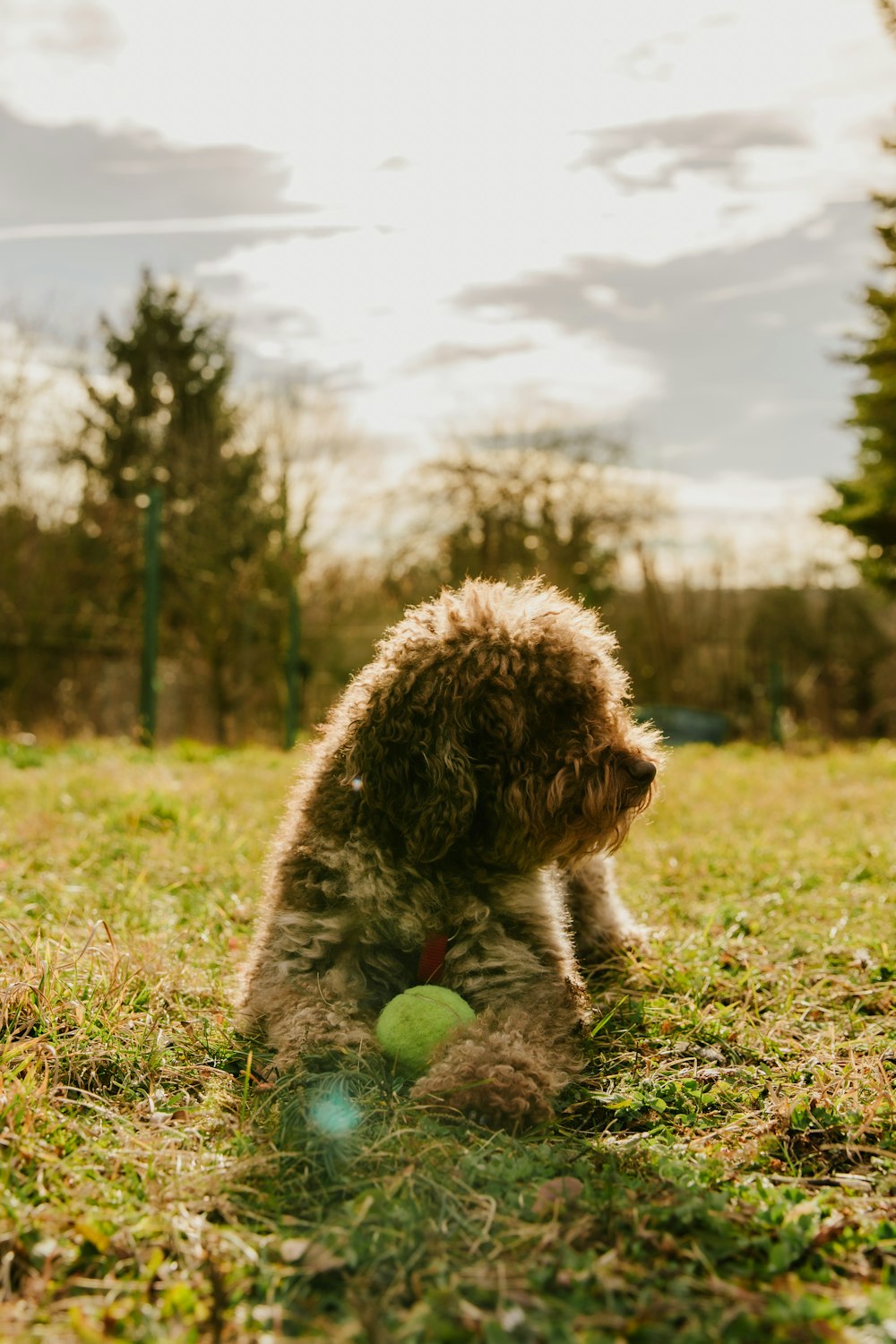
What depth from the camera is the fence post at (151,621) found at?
11.4m

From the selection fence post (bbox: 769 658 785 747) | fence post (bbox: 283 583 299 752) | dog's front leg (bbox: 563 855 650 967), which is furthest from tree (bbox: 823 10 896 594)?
dog's front leg (bbox: 563 855 650 967)

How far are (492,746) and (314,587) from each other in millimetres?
19642

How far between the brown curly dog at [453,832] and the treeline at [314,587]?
12.4 metres

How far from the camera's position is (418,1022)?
9.09ft

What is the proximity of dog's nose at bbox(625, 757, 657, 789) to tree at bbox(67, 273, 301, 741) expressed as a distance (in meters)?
14.9

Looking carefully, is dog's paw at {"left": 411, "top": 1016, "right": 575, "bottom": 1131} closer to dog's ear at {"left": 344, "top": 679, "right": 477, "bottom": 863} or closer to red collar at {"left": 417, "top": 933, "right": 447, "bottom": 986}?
red collar at {"left": 417, "top": 933, "right": 447, "bottom": 986}

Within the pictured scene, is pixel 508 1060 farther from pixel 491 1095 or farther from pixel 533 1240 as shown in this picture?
pixel 533 1240

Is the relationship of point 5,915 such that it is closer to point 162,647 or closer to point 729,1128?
point 729,1128

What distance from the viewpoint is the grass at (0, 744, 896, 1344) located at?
1677mm

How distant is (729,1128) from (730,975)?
4.21ft

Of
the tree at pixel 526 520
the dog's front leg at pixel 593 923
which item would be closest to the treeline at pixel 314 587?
the tree at pixel 526 520

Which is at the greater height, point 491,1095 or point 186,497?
point 186,497

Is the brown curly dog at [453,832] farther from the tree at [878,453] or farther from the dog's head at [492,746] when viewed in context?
the tree at [878,453]

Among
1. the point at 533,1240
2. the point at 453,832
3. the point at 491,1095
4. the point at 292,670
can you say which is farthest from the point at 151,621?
the point at 533,1240
